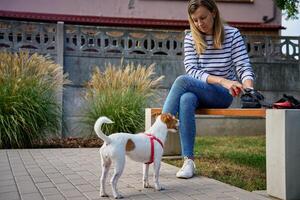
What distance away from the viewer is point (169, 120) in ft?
13.7

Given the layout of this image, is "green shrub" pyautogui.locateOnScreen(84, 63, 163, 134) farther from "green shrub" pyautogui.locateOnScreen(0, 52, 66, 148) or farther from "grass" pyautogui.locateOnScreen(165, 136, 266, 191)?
"grass" pyautogui.locateOnScreen(165, 136, 266, 191)

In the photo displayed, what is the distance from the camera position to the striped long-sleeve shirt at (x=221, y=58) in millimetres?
4668

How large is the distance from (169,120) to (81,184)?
1.01m

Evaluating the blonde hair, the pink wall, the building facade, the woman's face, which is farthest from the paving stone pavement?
the pink wall

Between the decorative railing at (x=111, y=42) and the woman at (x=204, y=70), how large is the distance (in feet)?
20.4

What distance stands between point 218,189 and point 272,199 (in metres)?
0.54

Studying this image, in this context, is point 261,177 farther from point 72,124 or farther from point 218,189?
point 72,124

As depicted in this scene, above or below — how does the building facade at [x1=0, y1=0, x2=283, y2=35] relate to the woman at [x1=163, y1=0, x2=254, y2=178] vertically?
above

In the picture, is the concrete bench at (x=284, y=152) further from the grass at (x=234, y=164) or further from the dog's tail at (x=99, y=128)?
the dog's tail at (x=99, y=128)

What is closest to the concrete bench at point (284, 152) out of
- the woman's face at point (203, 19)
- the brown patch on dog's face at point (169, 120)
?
the brown patch on dog's face at point (169, 120)

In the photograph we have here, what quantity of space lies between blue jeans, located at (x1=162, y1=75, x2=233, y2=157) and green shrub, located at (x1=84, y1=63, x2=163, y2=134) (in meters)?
3.84

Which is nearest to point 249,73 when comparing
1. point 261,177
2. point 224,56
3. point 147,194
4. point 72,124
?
point 224,56

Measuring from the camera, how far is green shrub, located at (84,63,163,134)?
27.4 feet

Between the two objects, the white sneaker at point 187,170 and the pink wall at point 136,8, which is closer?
the white sneaker at point 187,170
